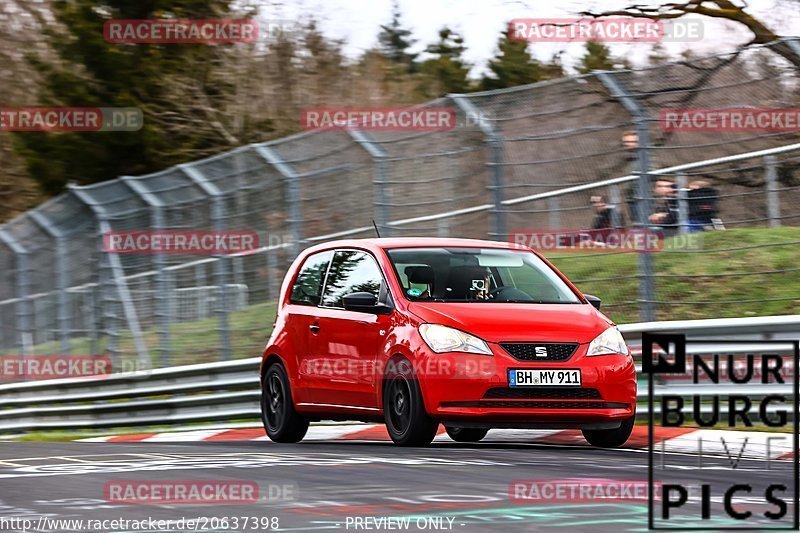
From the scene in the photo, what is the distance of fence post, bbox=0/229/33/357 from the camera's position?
2186 cm

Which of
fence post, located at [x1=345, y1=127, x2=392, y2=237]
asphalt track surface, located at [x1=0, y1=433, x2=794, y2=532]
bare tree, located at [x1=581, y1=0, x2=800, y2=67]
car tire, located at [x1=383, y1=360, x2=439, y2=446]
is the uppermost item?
bare tree, located at [x1=581, y1=0, x2=800, y2=67]

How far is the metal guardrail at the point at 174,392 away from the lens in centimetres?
1119

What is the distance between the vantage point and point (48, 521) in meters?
6.75

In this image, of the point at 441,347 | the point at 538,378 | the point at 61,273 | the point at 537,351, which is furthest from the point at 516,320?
the point at 61,273

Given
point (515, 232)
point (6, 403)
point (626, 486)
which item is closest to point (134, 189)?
point (6, 403)

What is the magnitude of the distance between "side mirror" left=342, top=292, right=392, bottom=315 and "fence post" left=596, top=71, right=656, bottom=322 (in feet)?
8.55

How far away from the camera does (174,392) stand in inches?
656

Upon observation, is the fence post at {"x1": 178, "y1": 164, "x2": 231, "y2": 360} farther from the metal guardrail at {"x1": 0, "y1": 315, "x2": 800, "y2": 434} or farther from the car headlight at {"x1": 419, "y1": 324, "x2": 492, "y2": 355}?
the car headlight at {"x1": 419, "y1": 324, "x2": 492, "y2": 355}

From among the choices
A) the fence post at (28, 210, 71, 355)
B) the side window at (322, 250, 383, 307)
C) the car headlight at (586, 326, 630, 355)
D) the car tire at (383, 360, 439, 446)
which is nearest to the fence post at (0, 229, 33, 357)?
the fence post at (28, 210, 71, 355)

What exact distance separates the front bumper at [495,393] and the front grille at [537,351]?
0.10ft

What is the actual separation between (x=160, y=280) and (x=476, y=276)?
7945 mm

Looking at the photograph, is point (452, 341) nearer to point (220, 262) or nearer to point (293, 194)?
point (293, 194)

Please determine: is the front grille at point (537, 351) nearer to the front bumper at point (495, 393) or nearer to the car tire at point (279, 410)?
the front bumper at point (495, 393)

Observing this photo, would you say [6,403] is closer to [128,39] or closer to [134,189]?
[134,189]
